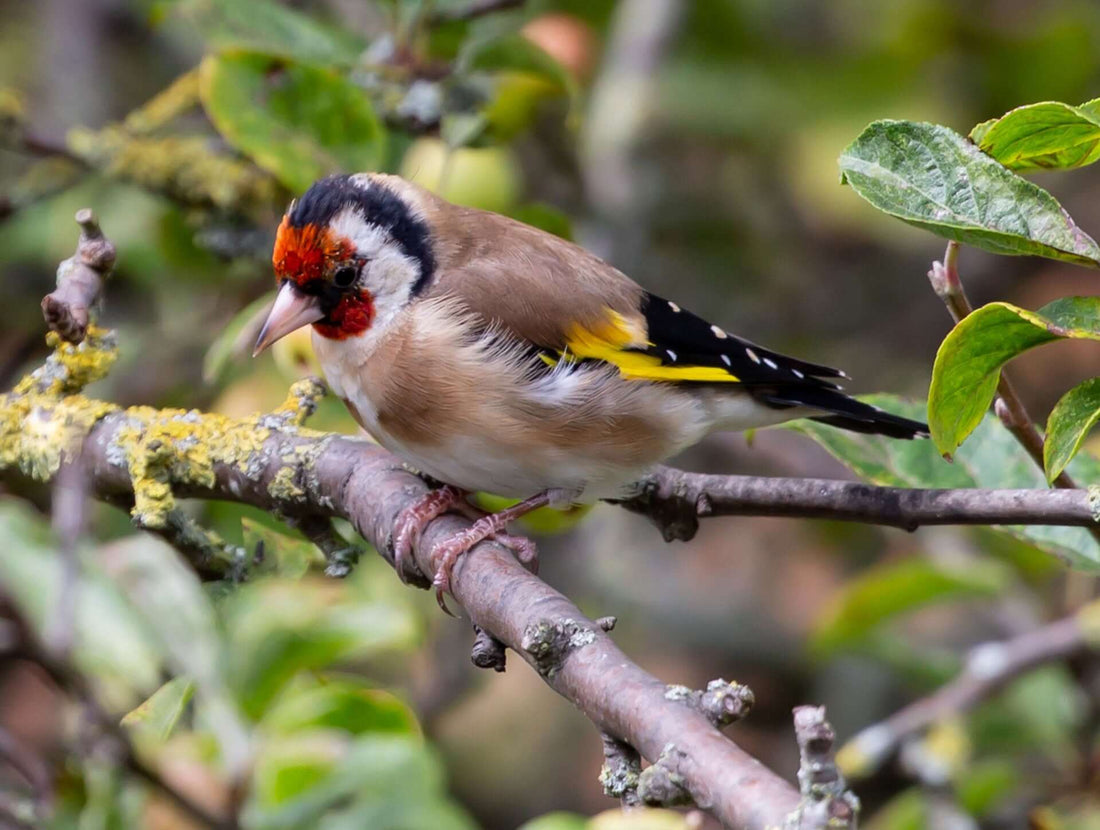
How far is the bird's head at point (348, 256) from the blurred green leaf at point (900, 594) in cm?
141

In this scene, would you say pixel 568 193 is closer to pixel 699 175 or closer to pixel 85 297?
pixel 699 175

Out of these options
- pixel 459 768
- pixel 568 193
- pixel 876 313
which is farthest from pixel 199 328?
pixel 876 313

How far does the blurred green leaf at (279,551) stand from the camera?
255 cm

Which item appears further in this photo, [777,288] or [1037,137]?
[777,288]

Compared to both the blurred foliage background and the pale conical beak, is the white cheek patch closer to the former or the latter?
the pale conical beak

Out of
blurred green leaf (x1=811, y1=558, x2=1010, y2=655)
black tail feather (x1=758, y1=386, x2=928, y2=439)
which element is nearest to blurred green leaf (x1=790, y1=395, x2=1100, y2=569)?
black tail feather (x1=758, y1=386, x2=928, y2=439)

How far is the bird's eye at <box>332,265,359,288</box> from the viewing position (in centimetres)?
286

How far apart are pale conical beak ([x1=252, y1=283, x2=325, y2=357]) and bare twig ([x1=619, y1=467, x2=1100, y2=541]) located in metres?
0.80

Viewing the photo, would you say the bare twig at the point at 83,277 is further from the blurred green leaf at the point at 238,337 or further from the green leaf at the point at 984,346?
the green leaf at the point at 984,346

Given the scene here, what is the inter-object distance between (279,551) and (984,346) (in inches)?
58.1

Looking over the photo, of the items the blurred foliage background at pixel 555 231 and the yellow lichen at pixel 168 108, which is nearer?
the blurred foliage background at pixel 555 231

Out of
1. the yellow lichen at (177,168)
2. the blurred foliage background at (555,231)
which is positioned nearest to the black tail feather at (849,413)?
the blurred foliage background at (555,231)

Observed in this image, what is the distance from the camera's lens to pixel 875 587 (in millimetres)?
3338

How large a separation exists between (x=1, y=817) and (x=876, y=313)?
15.5 feet
